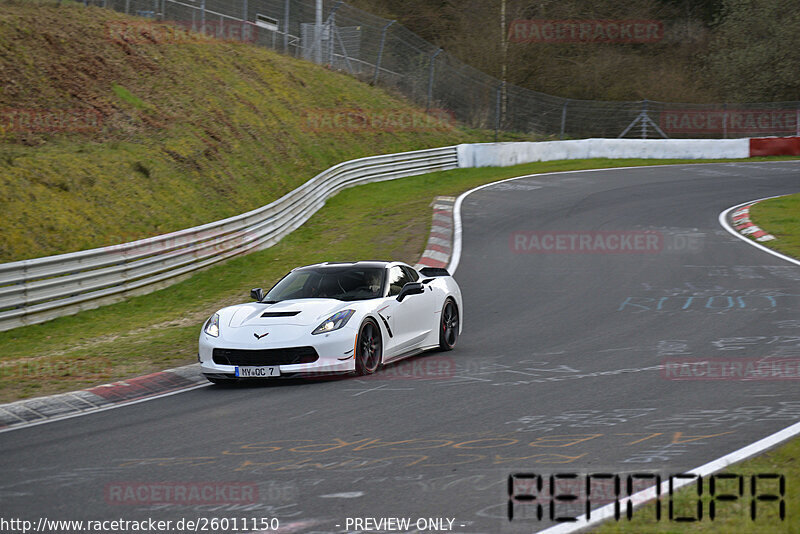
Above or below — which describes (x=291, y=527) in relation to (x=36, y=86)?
below

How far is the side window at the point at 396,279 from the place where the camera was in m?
10.9

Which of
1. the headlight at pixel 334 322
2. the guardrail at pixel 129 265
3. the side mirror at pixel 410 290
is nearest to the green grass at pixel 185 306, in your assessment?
the guardrail at pixel 129 265

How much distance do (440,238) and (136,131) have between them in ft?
32.8

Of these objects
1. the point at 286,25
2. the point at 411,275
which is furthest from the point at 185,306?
the point at 286,25

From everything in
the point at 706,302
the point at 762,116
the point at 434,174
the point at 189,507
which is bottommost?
the point at 189,507

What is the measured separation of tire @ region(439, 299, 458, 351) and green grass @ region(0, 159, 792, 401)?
3074 mm

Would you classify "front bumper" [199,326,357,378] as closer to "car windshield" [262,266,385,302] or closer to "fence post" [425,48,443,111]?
"car windshield" [262,266,385,302]

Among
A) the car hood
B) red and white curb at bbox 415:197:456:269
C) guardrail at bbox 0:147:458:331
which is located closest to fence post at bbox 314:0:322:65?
guardrail at bbox 0:147:458:331

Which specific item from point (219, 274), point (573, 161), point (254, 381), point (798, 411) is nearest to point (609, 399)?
point (798, 411)

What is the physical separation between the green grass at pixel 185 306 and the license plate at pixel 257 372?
5.58 ft

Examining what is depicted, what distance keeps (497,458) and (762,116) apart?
44.2 meters

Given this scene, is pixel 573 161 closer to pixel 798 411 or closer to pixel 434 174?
pixel 434 174

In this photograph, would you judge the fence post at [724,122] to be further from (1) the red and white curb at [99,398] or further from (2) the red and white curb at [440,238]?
(1) the red and white curb at [99,398]

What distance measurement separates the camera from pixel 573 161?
1495 inches
